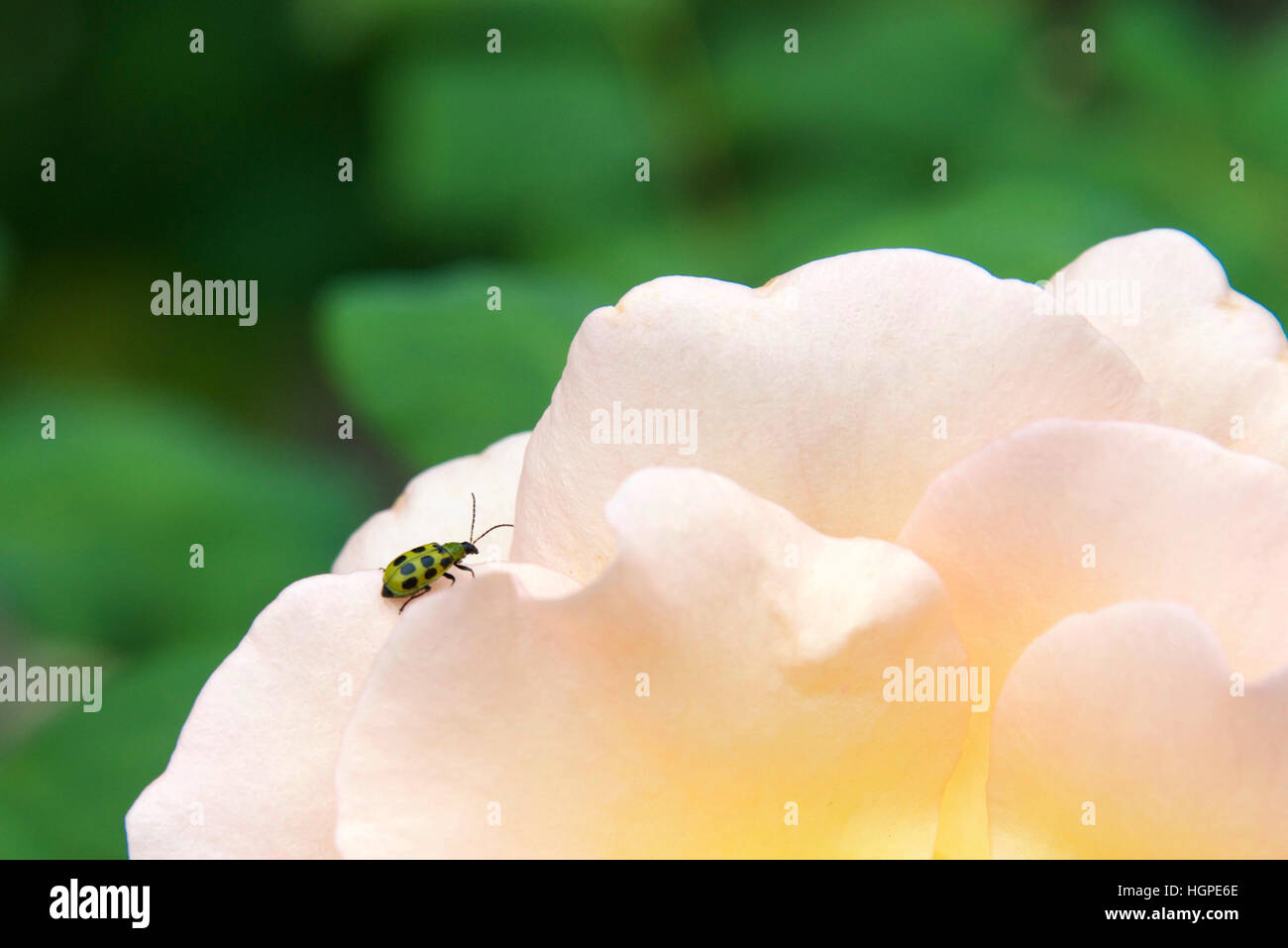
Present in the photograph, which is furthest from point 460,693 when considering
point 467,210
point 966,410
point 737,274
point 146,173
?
point 146,173

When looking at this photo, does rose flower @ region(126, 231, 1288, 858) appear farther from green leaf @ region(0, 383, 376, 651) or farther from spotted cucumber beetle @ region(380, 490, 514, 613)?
green leaf @ region(0, 383, 376, 651)

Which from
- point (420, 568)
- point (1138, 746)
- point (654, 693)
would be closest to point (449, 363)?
point (420, 568)

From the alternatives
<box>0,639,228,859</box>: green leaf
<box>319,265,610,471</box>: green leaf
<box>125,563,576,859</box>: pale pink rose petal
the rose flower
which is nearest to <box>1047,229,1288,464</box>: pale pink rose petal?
the rose flower

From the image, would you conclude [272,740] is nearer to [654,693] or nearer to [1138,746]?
[654,693]

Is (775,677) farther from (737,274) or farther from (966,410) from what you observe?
(737,274)

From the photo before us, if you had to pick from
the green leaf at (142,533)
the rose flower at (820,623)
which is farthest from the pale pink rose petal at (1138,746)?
the green leaf at (142,533)

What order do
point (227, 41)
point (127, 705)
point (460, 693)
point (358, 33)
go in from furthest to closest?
point (227, 41) → point (358, 33) → point (127, 705) → point (460, 693)
